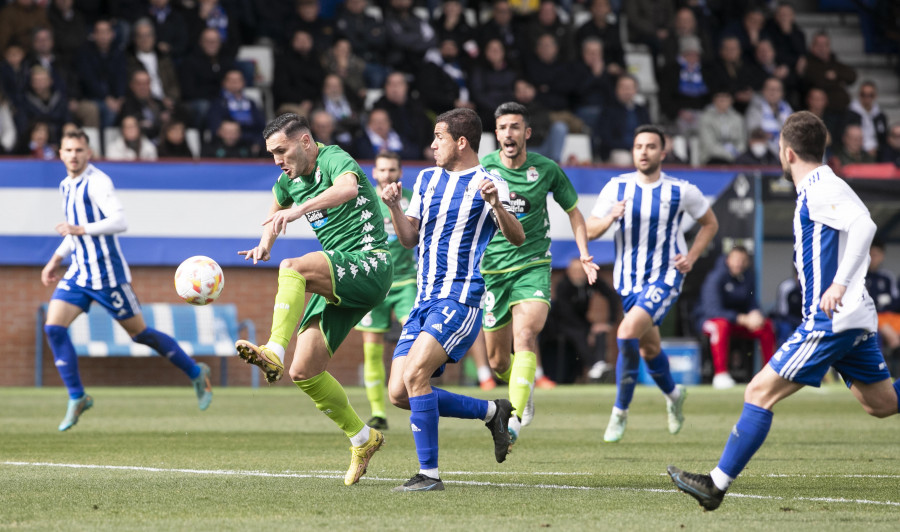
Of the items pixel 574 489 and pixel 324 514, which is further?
pixel 574 489

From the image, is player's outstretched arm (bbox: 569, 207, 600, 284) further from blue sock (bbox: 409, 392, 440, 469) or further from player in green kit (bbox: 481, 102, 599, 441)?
blue sock (bbox: 409, 392, 440, 469)

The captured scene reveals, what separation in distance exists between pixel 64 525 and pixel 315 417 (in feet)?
22.4

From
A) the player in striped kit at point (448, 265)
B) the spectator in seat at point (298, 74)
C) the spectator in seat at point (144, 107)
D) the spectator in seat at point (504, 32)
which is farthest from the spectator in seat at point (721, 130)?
the player in striped kit at point (448, 265)

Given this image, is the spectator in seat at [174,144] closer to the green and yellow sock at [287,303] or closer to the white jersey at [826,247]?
the green and yellow sock at [287,303]

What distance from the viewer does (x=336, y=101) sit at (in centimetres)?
1770

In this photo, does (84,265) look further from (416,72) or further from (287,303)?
(416,72)

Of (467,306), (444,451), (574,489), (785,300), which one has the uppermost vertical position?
(467,306)

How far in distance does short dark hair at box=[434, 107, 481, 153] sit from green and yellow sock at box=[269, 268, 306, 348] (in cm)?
114

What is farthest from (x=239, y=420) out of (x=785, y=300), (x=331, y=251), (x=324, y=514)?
(x=785, y=300)

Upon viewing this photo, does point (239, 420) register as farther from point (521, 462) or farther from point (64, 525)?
point (64, 525)

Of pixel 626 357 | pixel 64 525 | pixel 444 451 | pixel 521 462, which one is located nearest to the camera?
pixel 64 525

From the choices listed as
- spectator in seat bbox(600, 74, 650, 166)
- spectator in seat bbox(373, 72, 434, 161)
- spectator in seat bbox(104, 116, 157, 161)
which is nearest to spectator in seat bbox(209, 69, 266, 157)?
spectator in seat bbox(104, 116, 157, 161)

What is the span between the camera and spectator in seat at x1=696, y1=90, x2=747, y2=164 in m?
18.8

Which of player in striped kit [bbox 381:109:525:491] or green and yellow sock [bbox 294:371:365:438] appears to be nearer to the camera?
player in striped kit [bbox 381:109:525:491]
